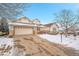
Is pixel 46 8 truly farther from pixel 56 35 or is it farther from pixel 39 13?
pixel 56 35

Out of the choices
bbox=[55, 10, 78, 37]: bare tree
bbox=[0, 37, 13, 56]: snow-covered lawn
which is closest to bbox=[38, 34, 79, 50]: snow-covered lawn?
bbox=[55, 10, 78, 37]: bare tree

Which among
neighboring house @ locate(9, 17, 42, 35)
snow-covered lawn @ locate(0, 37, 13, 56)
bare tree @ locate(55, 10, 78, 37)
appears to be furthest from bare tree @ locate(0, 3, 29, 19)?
bare tree @ locate(55, 10, 78, 37)

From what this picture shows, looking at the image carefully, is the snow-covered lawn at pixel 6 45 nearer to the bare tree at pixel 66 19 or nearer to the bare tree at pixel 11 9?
the bare tree at pixel 11 9

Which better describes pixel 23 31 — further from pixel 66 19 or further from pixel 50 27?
pixel 66 19

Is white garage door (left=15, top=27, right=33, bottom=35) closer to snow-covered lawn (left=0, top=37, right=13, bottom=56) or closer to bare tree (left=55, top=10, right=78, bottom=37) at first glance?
snow-covered lawn (left=0, top=37, right=13, bottom=56)

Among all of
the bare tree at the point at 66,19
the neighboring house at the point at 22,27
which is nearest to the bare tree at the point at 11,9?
the neighboring house at the point at 22,27

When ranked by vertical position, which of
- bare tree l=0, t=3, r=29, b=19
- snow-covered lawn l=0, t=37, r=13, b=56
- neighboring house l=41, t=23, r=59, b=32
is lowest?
snow-covered lawn l=0, t=37, r=13, b=56

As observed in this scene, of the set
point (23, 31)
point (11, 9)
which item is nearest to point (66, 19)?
point (23, 31)

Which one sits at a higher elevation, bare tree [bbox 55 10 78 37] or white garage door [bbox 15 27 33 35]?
bare tree [bbox 55 10 78 37]

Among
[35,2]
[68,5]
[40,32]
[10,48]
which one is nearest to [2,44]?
[10,48]
